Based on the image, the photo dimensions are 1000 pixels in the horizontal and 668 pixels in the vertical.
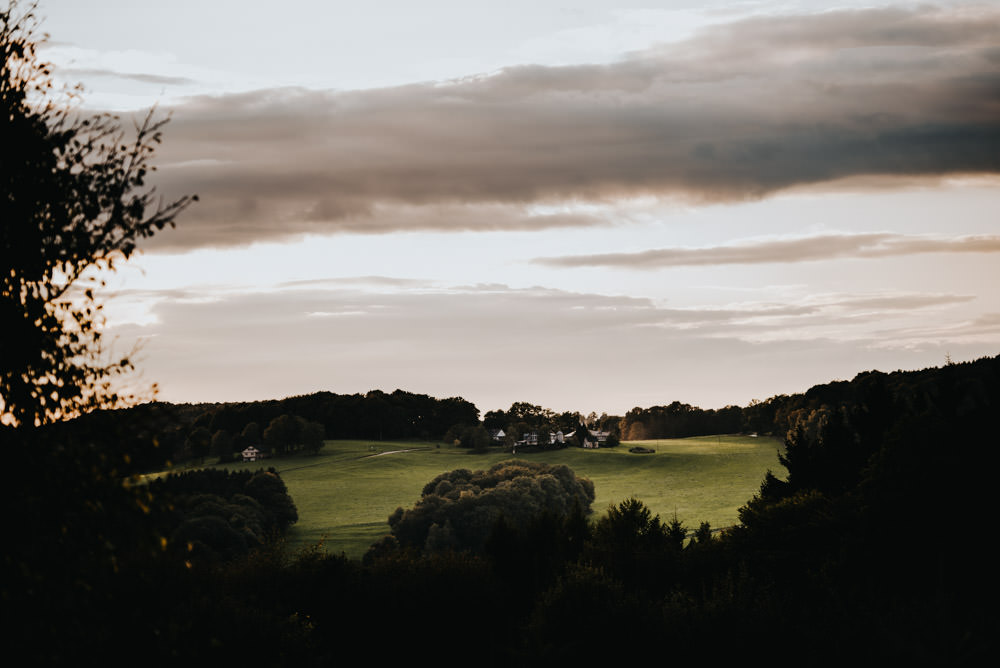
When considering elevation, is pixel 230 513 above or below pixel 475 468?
above

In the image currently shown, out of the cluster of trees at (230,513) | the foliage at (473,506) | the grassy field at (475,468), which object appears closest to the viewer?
the cluster of trees at (230,513)

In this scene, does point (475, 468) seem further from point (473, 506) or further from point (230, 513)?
point (230, 513)

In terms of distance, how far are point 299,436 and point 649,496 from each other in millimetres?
78902

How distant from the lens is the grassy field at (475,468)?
447 feet

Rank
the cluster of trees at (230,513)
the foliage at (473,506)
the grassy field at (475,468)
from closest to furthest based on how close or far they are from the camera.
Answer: the cluster of trees at (230,513)
the foliage at (473,506)
the grassy field at (475,468)

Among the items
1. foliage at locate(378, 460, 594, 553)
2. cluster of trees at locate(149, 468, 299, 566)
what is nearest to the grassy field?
cluster of trees at locate(149, 468, 299, 566)

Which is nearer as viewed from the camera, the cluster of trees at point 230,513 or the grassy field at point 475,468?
the cluster of trees at point 230,513

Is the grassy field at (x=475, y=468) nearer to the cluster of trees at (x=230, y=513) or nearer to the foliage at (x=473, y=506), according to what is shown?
the cluster of trees at (x=230, y=513)

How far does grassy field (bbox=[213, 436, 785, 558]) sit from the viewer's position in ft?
447

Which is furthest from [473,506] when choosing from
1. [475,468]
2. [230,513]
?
[475,468]

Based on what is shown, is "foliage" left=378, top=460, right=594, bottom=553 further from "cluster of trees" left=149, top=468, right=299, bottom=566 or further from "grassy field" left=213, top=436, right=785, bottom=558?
"cluster of trees" left=149, top=468, right=299, bottom=566

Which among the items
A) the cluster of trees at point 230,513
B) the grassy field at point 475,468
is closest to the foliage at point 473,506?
the grassy field at point 475,468

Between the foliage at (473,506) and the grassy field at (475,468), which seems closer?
the foliage at (473,506)

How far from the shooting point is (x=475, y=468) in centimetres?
18325
